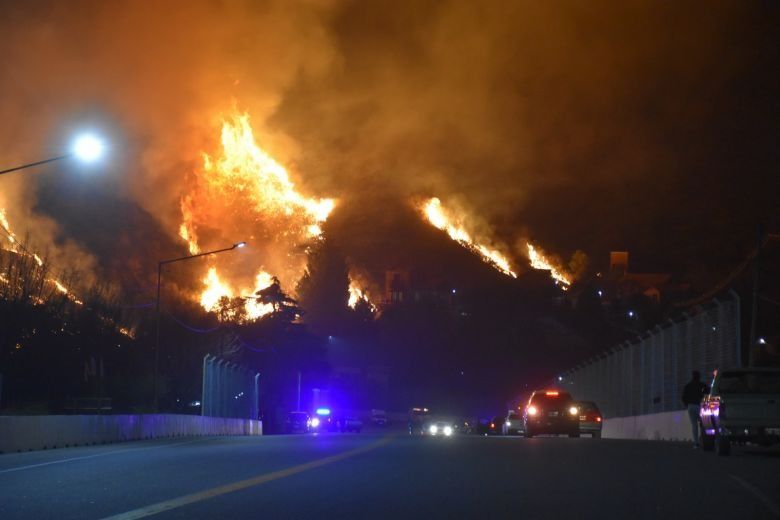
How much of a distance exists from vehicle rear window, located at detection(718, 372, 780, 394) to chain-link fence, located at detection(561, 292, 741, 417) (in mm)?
5014

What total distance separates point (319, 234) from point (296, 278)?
8047mm

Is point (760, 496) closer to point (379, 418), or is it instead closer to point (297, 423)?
point (297, 423)

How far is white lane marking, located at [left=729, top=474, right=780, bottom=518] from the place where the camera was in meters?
11.0

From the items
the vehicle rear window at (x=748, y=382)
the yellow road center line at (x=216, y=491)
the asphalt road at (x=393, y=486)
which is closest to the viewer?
the yellow road center line at (x=216, y=491)

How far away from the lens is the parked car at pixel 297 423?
251 feet

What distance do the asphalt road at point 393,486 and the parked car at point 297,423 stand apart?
55.6 m

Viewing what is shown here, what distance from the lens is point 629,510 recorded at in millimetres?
10703

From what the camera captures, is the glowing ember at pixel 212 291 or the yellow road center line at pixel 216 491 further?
the glowing ember at pixel 212 291

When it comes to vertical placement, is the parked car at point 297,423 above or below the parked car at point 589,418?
below

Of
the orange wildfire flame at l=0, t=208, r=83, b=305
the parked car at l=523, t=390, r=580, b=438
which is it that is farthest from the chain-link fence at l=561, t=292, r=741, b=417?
the orange wildfire flame at l=0, t=208, r=83, b=305

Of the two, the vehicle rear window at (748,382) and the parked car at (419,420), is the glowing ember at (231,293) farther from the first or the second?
the vehicle rear window at (748,382)

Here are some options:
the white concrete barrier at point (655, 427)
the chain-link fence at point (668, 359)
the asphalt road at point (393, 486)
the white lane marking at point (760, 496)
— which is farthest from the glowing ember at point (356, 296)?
the white lane marking at point (760, 496)

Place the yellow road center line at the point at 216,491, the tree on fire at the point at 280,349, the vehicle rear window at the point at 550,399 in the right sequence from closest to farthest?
the yellow road center line at the point at 216,491
the vehicle rear window at the point at 550,399
the tree on fire at the point at 280,349

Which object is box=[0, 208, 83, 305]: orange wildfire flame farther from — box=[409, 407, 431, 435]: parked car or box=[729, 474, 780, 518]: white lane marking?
box=[729, 474, 780, 518]: white lane marking
